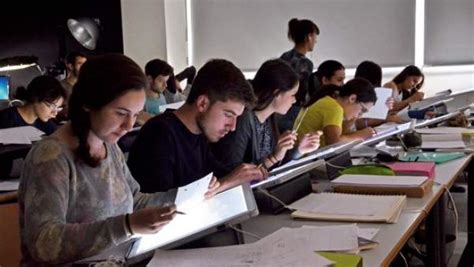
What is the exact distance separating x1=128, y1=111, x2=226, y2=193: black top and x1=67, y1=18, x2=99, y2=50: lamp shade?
4208mm

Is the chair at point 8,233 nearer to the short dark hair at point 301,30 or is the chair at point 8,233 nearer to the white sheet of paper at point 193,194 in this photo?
the white sheet of paper at point 193,194

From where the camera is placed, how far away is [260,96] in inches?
105

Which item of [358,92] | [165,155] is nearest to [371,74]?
[358,92]

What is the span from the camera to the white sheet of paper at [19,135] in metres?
3.03

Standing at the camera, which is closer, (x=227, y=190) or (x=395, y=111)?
(x=227, y=190)

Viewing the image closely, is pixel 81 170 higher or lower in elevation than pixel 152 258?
higher

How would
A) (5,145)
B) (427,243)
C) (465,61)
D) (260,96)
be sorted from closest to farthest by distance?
(427,243) → (260,96) → (5,145) → (465,61)

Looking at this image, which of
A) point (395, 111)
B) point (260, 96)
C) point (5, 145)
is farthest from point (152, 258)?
point (395, 111)

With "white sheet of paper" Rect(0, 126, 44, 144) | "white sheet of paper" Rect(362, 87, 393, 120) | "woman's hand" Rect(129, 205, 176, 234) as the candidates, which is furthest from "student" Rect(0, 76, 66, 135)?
"woman's hand" Rect(129, 205, 176, 234)

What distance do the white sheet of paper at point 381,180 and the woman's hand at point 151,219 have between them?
3.51 ft

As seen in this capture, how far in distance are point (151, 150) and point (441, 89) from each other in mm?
4604

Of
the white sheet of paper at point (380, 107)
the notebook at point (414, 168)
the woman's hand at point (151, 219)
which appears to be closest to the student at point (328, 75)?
the white sheet of paper at point (380, 107)

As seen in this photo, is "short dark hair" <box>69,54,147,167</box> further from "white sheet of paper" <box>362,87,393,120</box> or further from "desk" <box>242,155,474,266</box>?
"white sheet of paper" <box>362,87,393,120</box>

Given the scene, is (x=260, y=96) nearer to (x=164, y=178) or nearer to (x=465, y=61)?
(x=164, y=178)
